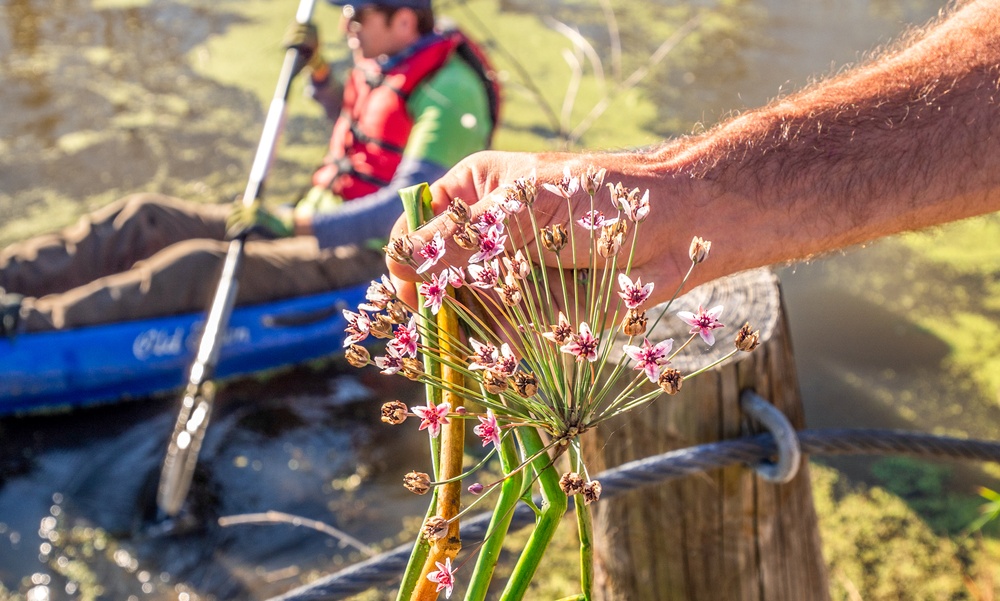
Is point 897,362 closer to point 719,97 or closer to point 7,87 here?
point 719,97

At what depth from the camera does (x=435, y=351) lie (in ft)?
2.39

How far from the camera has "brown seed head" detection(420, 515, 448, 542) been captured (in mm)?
625

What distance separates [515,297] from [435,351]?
4.4 inches

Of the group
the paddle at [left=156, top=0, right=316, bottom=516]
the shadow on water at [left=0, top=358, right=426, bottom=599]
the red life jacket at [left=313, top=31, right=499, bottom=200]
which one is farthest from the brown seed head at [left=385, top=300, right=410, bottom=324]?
the red life jacket at [left=313, top=31, right=499, bottom=200]

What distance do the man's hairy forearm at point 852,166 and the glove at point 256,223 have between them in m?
2.69

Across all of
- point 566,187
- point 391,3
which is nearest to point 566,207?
point 566,187

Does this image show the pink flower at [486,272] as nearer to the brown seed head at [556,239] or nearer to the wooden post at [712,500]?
the brown seed head at [556,239]

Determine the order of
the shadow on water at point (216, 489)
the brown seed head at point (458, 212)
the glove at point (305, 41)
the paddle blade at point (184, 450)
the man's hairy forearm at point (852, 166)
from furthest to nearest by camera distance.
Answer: the glove at point (305, 41), the paddle blade at point (184, 450), the shadow on water at point (216, 489), the man's hairy forearm at point (852, 166), the brown seed head at point (458, 212)

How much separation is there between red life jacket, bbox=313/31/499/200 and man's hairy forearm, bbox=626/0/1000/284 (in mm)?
2646

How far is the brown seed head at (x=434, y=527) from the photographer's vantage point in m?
0.62

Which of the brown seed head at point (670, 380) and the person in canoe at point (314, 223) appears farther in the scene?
the person in canoe at point (314, 223)

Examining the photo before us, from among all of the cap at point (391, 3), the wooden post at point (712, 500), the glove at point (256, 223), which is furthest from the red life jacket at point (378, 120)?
the wooden post at point (712, 500)

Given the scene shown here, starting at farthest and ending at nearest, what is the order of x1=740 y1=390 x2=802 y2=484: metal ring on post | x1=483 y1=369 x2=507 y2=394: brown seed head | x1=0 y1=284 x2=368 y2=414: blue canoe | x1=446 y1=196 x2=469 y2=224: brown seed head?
1. x1=0 y1=284 x2=368 y2=414: blue canoe
2. x1=740 y1=390 x2=802 y2=484: metal ring on post
3. x1=446 y1=196 x2=469 y2=224: brown seed head
4. x1=483 y1=369 x2=507 y2=394: brown seed head

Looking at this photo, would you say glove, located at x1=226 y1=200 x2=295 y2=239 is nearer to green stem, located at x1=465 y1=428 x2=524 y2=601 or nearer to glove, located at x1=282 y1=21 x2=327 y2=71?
glove, located at x1=282 y1=21 x2=327 y2=71
